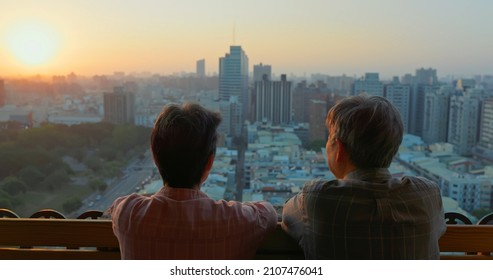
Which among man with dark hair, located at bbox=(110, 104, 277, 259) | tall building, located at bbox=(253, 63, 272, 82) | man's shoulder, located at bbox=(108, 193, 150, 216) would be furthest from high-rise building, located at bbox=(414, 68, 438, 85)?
man's shoulder, located at bbox=(108, 193, 150, 216)

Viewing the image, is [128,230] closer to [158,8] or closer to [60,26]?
[158,8]

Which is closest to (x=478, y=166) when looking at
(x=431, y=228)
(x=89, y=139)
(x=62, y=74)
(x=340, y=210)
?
(x=431, y=228)

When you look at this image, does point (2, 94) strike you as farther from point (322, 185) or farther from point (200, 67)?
point (322, 185)

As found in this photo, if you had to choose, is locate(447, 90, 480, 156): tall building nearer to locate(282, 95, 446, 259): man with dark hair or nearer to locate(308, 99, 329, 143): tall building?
locate(308, 99, 329, 143): tall building

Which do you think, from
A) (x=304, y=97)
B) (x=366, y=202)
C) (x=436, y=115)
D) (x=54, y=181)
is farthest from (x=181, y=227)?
(x=436, y=115)

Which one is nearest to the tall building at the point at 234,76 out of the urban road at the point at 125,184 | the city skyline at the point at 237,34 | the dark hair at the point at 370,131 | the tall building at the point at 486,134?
the city skyline at the point at 237,34

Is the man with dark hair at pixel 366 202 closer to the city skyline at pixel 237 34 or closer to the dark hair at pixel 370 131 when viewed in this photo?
the dark hair at pixel 370 131
